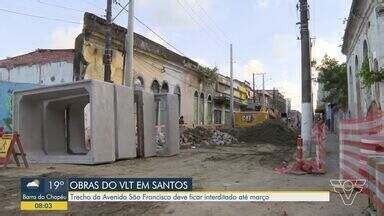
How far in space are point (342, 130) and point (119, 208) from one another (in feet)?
20.1

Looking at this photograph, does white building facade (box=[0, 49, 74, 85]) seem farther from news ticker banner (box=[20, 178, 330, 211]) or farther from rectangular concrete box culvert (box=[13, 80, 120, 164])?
news ticker banner (box=[20, 178, 330, 211])

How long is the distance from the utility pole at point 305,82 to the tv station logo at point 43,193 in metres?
13.2

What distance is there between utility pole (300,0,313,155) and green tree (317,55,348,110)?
107 feet

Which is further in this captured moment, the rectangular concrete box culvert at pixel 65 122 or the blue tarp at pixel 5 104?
the blue tarp at pixel 5 104

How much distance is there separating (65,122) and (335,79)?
37.0 meters

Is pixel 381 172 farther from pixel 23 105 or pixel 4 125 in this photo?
pixel 4 125

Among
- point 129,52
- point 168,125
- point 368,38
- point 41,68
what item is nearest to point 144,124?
point 168,125

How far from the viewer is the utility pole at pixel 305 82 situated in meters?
18.2

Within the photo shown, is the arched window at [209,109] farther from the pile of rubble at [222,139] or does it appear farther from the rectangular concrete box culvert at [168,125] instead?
the rectangular concrete box culvert at [168,125]

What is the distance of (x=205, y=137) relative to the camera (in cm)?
3634

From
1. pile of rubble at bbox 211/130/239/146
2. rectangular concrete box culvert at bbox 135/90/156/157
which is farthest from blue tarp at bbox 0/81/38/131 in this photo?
pile of rubble at bbox 211/130/239/146

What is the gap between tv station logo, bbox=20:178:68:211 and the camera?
18.6 ft

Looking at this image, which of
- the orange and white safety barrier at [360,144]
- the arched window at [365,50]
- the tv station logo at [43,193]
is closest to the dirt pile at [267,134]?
the arched window at [365,50]

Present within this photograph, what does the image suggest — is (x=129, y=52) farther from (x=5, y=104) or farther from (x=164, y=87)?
(x=164, y=87)
